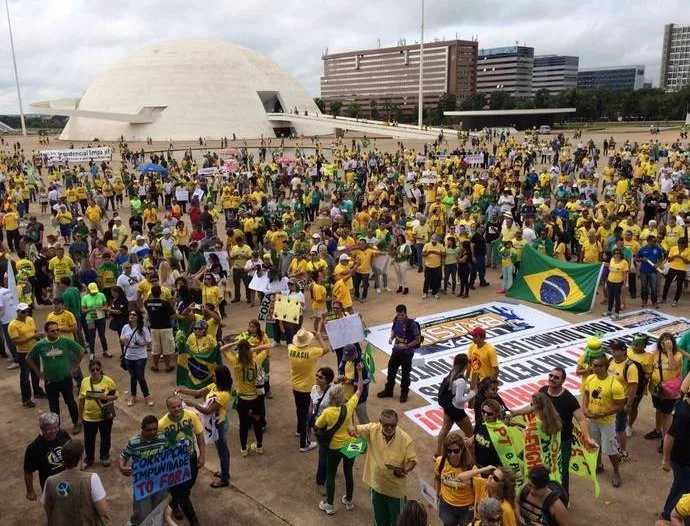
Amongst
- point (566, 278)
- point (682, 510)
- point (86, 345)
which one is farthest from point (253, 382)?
point (566, 278)

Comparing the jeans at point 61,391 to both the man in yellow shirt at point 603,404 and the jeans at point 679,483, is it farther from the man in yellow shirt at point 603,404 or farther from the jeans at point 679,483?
the jeans at point 679,483

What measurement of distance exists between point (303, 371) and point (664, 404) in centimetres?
414

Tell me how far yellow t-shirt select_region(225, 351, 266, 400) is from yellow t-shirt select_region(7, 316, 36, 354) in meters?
3.31

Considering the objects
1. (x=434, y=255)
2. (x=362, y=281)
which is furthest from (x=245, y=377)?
(x=434, y=255)

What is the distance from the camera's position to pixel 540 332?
35.1 feet

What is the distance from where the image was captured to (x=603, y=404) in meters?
6.02

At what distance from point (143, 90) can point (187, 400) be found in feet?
242

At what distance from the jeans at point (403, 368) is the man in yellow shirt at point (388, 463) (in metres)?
2.94

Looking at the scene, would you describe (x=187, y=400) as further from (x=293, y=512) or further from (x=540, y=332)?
(x=540, y=332)

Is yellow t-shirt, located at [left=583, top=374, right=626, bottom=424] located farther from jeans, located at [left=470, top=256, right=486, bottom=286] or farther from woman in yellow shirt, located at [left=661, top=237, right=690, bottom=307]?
jeans, located at [left=470, top=256, right=486, bottom=286]

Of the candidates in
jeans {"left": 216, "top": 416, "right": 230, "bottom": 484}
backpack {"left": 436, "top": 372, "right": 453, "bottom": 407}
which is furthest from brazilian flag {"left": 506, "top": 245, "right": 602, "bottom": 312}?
jeans {"left": 216, "top": 416, "right": 230, "bottom": 484}

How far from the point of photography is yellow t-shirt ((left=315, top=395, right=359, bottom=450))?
221 inches

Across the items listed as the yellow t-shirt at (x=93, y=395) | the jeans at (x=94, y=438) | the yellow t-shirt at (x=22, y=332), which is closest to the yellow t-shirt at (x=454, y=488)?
the yellow t-shirt at (x=93, y=395)

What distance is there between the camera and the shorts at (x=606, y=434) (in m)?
6.12
